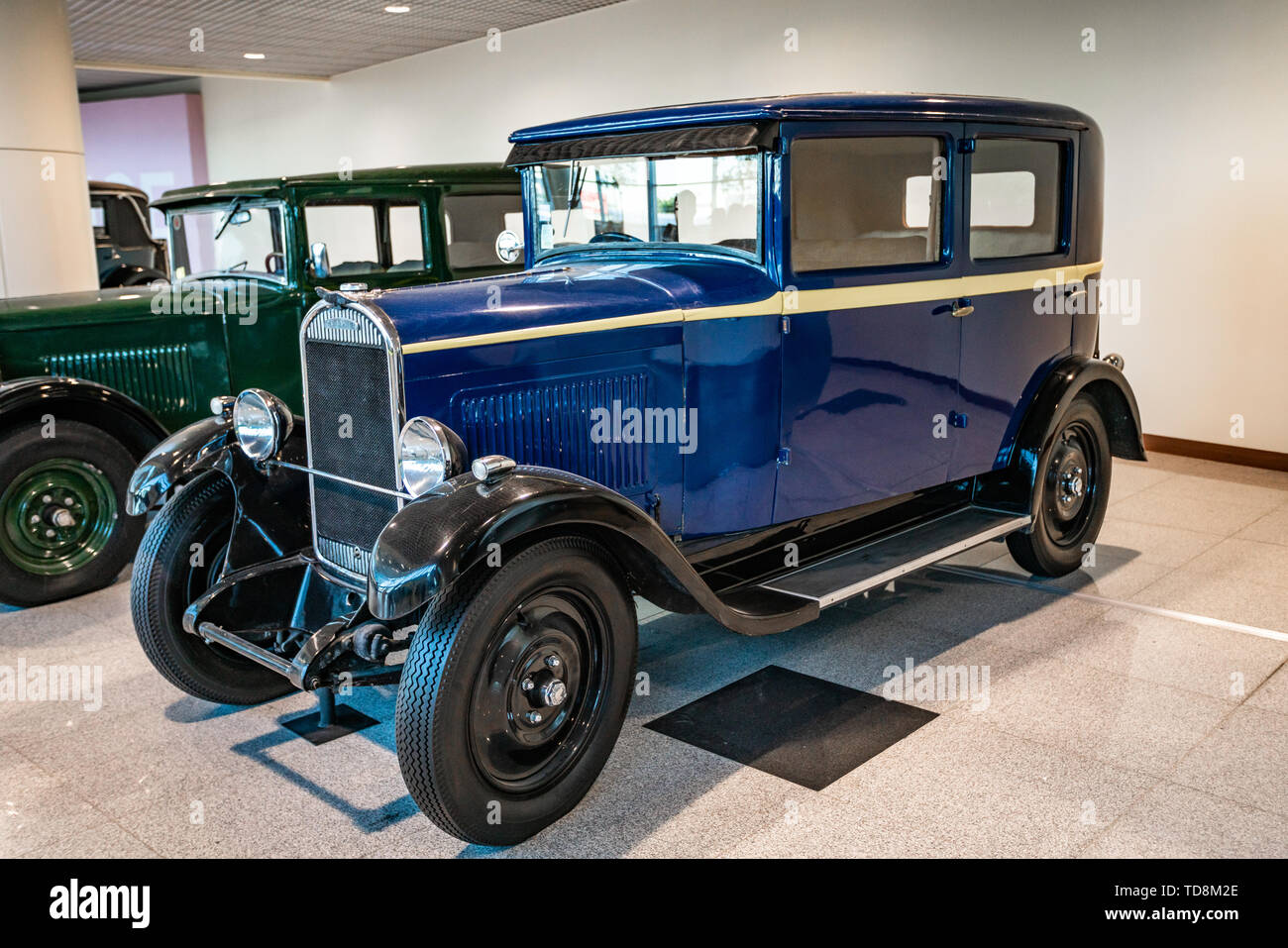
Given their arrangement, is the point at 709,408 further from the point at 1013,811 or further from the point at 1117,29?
the point at 1117,29

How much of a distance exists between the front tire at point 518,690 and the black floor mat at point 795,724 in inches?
20.9

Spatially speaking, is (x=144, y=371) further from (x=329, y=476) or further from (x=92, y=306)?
(x=329, y=476)

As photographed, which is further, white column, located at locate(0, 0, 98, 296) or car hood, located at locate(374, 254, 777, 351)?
white column, located at locate(0, 0, 98, 296)

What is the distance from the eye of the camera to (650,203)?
3.75 metres

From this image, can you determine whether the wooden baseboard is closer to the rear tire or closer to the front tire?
the front tire

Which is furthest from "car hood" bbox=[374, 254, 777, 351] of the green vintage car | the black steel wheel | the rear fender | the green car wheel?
the green car wheel

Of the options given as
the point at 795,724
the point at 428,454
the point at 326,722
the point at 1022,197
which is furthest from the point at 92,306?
the point at 1022,197

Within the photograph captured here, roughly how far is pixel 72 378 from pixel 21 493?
0.55 metres

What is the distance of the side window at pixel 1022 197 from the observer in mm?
4238

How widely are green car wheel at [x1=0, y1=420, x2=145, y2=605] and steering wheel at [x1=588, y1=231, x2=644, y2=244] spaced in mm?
2531

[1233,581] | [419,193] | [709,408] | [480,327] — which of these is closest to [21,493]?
[419,193]

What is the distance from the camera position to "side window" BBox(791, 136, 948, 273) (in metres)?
3.49

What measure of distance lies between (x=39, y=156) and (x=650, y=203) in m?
5.11

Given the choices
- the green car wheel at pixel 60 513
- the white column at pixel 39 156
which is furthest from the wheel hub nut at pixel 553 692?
the white column at pixel 39 156
